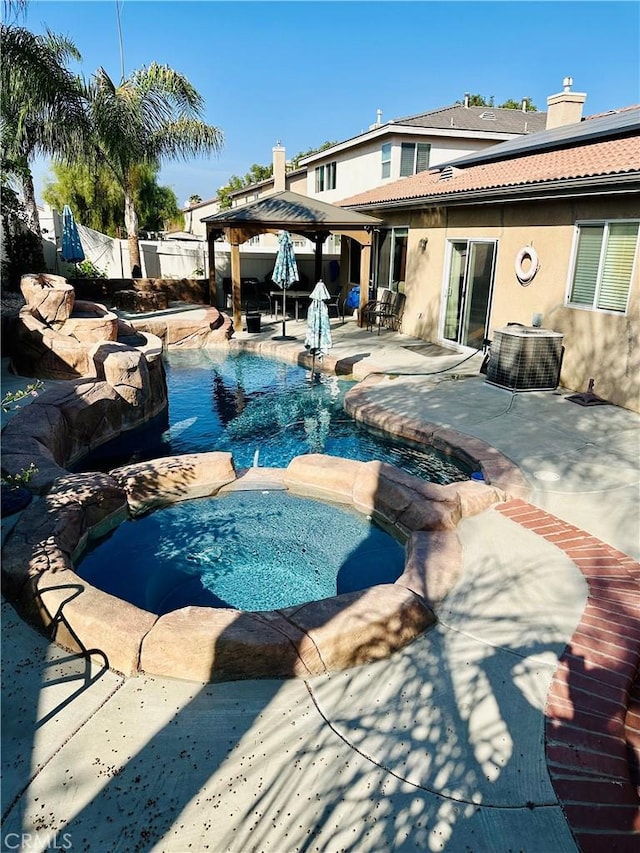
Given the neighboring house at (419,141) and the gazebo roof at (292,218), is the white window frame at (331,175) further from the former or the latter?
the gazebo roof at (292,218)

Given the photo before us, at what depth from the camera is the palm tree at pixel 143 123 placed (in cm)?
1744

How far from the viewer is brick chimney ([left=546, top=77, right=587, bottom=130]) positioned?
15.0m

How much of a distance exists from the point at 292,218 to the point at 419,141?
852cm

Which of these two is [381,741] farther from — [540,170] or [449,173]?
[449,173]

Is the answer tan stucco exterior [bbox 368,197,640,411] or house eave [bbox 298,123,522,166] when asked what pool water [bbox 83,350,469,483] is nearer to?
tan stucco exterior [bbox 368,197,640,411]

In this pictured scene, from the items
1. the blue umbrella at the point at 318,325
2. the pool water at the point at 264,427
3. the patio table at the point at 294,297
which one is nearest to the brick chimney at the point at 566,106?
the patio table at the point at 294,297

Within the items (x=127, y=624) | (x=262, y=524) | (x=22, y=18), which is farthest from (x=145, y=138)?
(x=127, y=624)

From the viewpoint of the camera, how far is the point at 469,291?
12.9m

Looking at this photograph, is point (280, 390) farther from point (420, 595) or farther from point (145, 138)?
point (145, 138)

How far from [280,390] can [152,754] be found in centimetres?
897

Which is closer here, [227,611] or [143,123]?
[227,611]

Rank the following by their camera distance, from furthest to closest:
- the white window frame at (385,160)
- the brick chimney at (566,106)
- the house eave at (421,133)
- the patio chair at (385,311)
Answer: the white window frame at (385,160), the house eave at (421,133), the patio chair at (385,311), the brick chimney at (566,106)

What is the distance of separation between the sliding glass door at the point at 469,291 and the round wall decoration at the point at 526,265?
986 mm

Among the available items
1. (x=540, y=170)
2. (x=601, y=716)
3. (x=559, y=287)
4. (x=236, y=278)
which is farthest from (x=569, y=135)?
(x=601, y=716)
